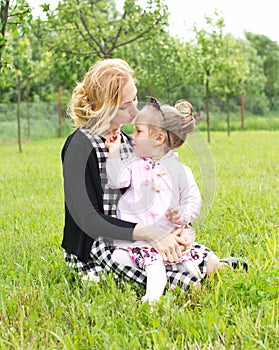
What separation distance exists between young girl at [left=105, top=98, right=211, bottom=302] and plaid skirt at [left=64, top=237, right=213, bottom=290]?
2.0 inches

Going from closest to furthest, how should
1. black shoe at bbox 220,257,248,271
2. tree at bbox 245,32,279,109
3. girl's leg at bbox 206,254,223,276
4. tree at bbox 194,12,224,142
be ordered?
girl's leg at bbox 206,254,223,276 → black shoe at bbox 220,257,248,271 → tree at bbox 194,12,224,142 → tree at bbox 245,32,279,109

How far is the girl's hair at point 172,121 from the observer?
3197mm

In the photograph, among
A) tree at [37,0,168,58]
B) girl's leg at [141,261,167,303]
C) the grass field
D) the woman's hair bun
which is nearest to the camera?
the grass field

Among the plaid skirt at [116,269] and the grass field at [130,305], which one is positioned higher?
the plaid skirt at [116,269]

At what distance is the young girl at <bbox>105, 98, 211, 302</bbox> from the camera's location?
126 inches

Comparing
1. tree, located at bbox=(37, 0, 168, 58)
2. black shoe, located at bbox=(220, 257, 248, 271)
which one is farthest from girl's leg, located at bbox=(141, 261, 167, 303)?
tree, located at bbox=(37, 0, 168, 58)

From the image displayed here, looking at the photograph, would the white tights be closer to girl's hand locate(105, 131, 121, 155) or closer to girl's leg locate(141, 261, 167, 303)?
girl's leg locate(141, 261, 167, 303)

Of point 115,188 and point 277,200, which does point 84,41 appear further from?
point 115,188

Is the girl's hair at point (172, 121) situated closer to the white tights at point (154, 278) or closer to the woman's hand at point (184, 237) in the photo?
the woman's hand at point (184, 237)

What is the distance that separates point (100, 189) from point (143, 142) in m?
0.36

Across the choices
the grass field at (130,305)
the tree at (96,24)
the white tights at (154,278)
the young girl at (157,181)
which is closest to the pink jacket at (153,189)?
the young girl at (157,181)

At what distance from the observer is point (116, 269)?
3264 millimetres

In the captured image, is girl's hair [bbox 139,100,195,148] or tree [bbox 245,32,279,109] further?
tree [bbox 245,32,279,109]

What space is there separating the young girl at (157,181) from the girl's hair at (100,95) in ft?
0.62
